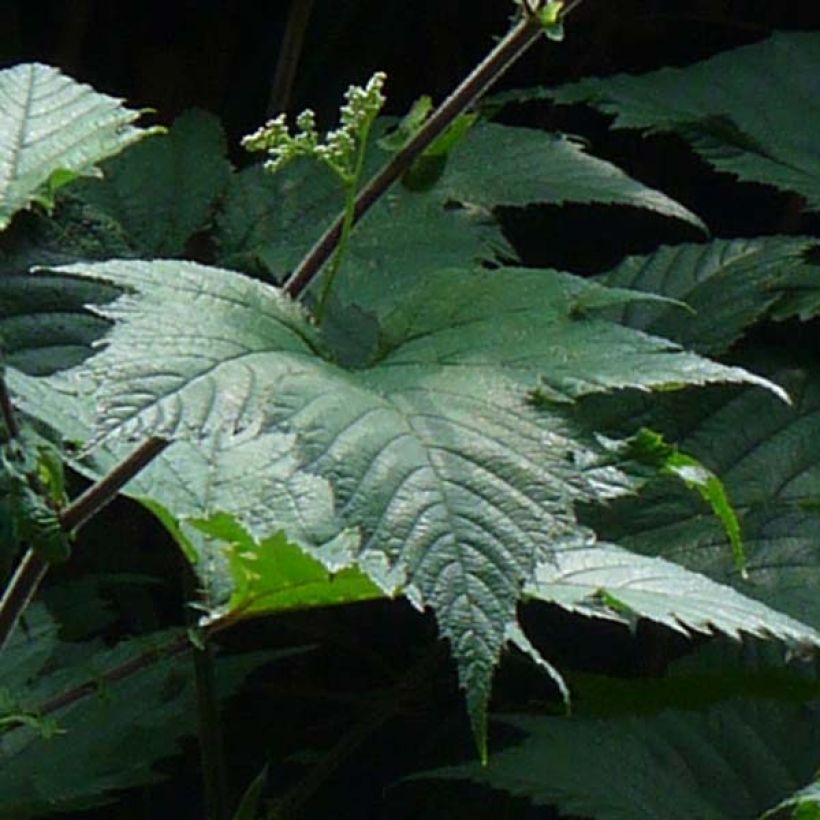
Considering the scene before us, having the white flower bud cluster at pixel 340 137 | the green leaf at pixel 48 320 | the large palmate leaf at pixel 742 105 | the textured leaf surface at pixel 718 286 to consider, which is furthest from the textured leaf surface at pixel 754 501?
the white flower bud cluster at pixel 340 137

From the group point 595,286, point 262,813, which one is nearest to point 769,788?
point 262,813

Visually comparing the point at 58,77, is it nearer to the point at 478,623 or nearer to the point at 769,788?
the point at 478,623

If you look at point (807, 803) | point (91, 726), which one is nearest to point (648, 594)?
point (807, 803)

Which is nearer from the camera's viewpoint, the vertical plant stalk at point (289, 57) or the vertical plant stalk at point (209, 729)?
the vertical plant stalk at point (209, 729)

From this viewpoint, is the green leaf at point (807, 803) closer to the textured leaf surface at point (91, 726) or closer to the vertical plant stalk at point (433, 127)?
the vertical plant stalk at point (433, 127)

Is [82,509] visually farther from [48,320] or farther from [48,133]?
[48,320]

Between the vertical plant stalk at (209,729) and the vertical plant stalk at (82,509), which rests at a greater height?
the vertical plant stalk at (82,509)

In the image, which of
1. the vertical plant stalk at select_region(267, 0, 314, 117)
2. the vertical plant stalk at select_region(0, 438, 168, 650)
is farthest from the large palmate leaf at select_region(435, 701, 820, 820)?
the vertical plant stalk at select_region(267, 0, 314, 117)
